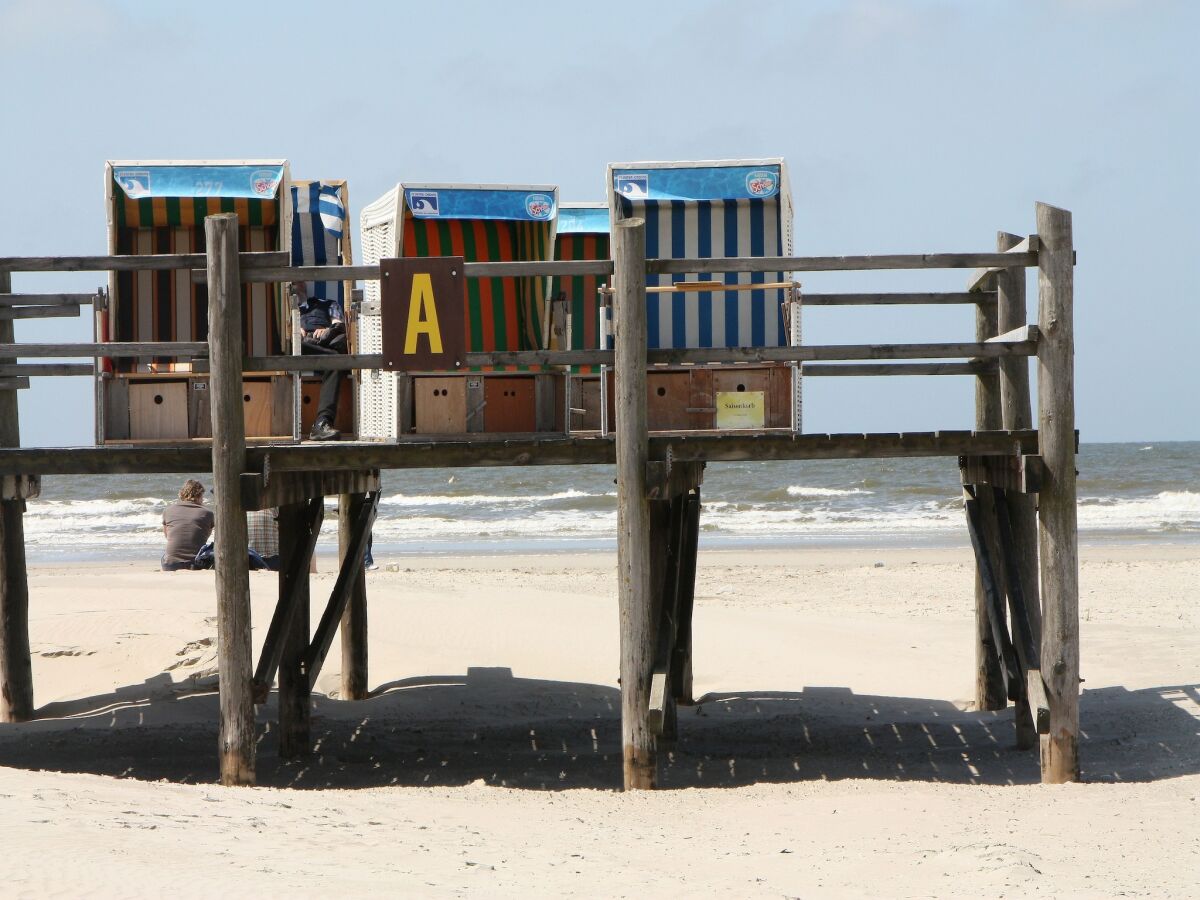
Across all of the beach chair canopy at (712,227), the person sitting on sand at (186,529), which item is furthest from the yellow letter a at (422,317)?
the person sitting on sand at (186,529)

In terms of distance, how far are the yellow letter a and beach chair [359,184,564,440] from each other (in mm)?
800

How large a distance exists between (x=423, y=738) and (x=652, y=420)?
110 inches

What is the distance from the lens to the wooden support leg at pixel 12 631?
31.1 feet

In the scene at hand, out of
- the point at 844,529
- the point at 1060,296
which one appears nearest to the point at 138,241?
the point at 1060,296

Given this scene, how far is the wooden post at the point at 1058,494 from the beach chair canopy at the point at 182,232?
4.39 m

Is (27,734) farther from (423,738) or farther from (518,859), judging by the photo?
(518,859)

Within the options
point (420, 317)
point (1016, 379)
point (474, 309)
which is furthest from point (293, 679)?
point (1016, 379)

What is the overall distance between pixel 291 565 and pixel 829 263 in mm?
3820

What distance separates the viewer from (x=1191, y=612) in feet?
44.9

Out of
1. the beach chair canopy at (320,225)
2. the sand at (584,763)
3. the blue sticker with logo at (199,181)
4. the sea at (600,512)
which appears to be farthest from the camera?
the sea at (600,512)

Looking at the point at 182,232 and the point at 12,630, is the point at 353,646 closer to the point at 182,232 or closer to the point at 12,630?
the point at 12,630

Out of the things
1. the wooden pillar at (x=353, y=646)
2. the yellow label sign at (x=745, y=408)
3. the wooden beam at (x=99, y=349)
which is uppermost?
the wooden beam at (x=99, y=349)

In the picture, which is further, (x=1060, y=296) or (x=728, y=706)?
(x=728, y=706)

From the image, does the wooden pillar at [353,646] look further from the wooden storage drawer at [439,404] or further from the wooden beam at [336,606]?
the wooden storage drawer at [439,404]
